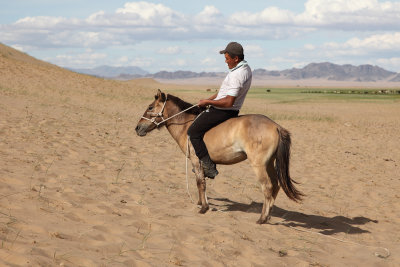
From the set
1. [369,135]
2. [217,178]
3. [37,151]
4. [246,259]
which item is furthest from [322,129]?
[246,259]

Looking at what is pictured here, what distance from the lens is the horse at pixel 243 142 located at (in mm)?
6922

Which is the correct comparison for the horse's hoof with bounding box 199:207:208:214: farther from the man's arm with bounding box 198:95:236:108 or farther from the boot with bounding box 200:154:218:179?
the man's arm with bounding box 198:95:236:108

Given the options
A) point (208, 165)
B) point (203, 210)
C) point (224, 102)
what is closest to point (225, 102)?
point (224, 102)

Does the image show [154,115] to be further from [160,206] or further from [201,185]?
[160,206]

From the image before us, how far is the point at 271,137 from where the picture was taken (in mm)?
6871

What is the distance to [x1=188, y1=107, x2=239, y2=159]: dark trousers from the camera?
7.37 metres

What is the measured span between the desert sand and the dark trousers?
1.14 m

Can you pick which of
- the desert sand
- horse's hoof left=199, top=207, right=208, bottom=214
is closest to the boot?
horse's hoof left=199, top=207, right=208, bottom=214

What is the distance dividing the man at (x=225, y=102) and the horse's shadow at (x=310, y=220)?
1340mm

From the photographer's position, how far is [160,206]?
7469mm

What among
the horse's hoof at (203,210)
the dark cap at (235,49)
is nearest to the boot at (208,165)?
the horse's hoof at (203,210)

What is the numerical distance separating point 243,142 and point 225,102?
73 centimetres

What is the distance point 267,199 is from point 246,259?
6.21 feet

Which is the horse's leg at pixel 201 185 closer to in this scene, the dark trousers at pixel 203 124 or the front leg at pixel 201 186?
the front leg at pixel 201 186
